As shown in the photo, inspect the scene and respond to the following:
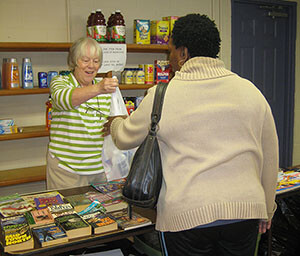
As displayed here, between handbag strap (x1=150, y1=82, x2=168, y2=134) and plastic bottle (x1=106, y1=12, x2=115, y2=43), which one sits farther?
plastic bottle (x1=106, y1=12, x2=115, y2=43)

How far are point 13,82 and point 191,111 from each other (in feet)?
6.91

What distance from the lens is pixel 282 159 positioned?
5.02 meters

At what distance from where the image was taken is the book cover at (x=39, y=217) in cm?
158

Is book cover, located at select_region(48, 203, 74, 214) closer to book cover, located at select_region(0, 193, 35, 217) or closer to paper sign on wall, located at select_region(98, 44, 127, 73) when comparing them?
book cover, located at select_region(0, 193, 35, 217)

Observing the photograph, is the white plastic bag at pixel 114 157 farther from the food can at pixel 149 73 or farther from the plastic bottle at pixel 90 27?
the food can at pixel 149 73

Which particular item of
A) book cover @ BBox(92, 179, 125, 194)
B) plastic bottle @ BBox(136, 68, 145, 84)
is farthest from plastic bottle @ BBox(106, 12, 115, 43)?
book cover @ BBox(92, 179, 125, 194)

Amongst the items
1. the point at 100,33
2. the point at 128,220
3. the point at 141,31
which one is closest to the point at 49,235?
the point at 128,220

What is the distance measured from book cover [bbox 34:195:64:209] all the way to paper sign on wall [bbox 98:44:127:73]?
2.88 feet

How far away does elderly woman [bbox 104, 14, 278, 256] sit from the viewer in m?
1.26

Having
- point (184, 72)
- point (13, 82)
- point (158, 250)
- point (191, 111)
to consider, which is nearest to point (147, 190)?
point (191, 111)

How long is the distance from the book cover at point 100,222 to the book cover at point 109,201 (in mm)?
96

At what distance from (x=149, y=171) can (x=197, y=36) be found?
510 mm

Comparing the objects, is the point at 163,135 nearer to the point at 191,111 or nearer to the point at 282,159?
the point at 191,111

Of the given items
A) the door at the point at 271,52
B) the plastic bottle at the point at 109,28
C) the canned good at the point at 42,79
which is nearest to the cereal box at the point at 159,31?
the plastic bottle at the point at 109,28
